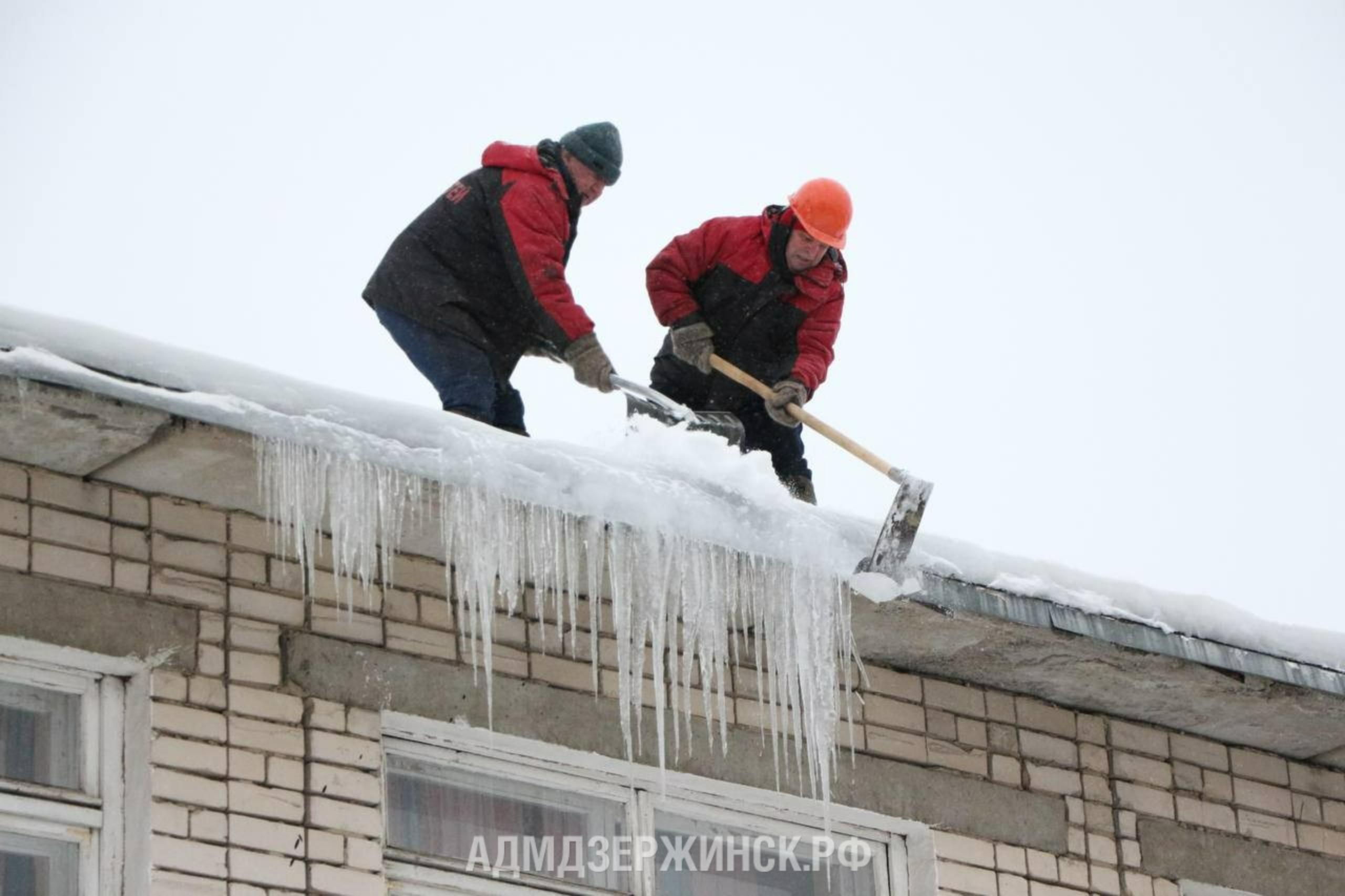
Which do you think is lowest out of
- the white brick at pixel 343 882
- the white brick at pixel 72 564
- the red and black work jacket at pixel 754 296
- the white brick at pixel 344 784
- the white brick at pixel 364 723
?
the white brick at pixel 343 882

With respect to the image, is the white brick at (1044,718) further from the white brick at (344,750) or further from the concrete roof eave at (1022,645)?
the white brick at (344,750)

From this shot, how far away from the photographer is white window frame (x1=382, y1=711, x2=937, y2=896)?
681cm

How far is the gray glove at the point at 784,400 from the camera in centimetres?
852

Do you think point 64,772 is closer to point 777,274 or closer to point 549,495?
point 549,495

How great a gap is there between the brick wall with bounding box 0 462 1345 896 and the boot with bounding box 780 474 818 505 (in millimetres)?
1249

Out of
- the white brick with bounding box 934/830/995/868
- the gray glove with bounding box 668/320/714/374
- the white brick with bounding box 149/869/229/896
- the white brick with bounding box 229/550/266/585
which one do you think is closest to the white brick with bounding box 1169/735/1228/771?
the white brick with bounding box 934/830/995/868

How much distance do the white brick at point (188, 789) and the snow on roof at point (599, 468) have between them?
90 cm

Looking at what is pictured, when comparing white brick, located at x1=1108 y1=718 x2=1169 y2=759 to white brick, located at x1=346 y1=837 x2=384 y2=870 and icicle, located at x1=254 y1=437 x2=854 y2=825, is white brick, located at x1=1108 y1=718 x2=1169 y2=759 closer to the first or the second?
icicle, located at x1=254 y1=437 x2=854 y2=825

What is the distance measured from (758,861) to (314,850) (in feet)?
5.10

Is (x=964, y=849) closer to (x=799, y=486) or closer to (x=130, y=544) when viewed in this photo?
(x=799, y=486)

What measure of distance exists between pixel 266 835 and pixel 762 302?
3.10 m

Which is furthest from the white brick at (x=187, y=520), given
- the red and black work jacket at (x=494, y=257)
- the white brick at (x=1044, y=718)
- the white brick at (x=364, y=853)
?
the white brick at (x=1044, y=718)

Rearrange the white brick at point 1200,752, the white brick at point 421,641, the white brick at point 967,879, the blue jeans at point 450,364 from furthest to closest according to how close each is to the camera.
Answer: the white brick at point 1200,752
the blue jeans at point 450,364
the white brick at point 967,879
the white brick at point 421,641

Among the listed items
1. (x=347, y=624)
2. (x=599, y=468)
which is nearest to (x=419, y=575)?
(x=347, y=624)
